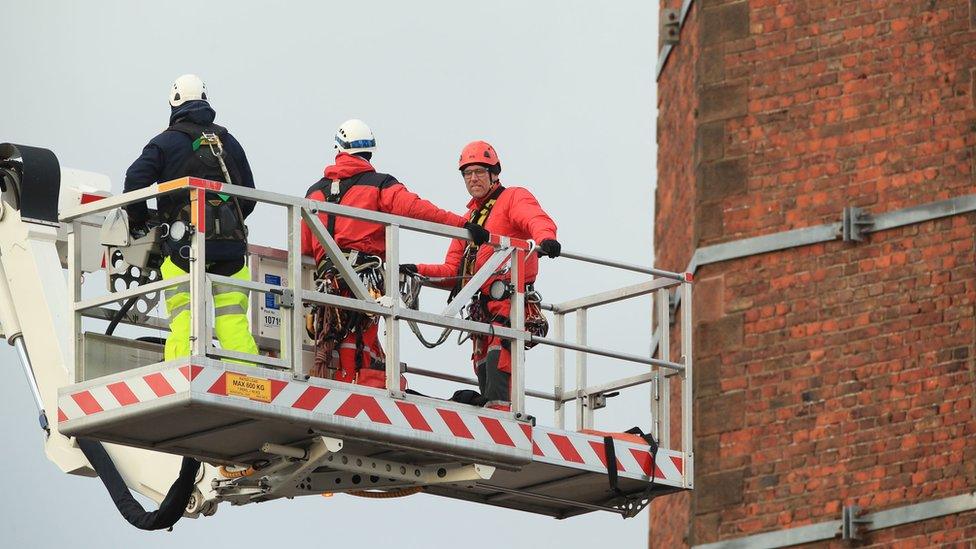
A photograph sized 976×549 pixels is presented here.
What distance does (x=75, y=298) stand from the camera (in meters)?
17.9

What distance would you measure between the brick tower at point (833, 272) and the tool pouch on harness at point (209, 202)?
24.1ft

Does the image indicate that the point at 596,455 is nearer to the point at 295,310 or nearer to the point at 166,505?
the point at 295,310

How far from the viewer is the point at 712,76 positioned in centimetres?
2538

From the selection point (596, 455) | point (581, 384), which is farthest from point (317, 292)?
point (581, 384)

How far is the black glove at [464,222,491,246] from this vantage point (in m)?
18.7

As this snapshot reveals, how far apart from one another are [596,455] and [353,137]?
111 inches

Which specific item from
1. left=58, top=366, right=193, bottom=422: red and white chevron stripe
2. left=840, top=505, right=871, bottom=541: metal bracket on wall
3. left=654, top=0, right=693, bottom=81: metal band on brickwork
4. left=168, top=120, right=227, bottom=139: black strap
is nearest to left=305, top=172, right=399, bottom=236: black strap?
left=168, top=120, right=227, bottom=139: black strap

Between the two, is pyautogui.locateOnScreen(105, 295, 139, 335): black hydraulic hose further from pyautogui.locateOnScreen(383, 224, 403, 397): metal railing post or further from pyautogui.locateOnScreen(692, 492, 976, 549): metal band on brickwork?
pyautogui.locateOnScreen(692, 492, 976, 549): metal band on brickwork

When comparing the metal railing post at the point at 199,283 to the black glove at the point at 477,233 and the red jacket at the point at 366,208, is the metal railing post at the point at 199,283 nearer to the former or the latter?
the red jacket at the point at 366,208

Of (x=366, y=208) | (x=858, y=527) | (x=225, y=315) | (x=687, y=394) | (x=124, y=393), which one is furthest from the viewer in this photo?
(x=858, y=527)

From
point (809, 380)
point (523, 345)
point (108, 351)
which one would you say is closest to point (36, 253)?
point (108, 351)

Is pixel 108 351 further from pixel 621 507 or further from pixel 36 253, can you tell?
pixel 621 507

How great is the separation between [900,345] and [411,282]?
5.93m

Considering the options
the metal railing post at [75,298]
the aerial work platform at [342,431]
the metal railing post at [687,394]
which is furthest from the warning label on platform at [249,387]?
the metal railing post at [687,394]
